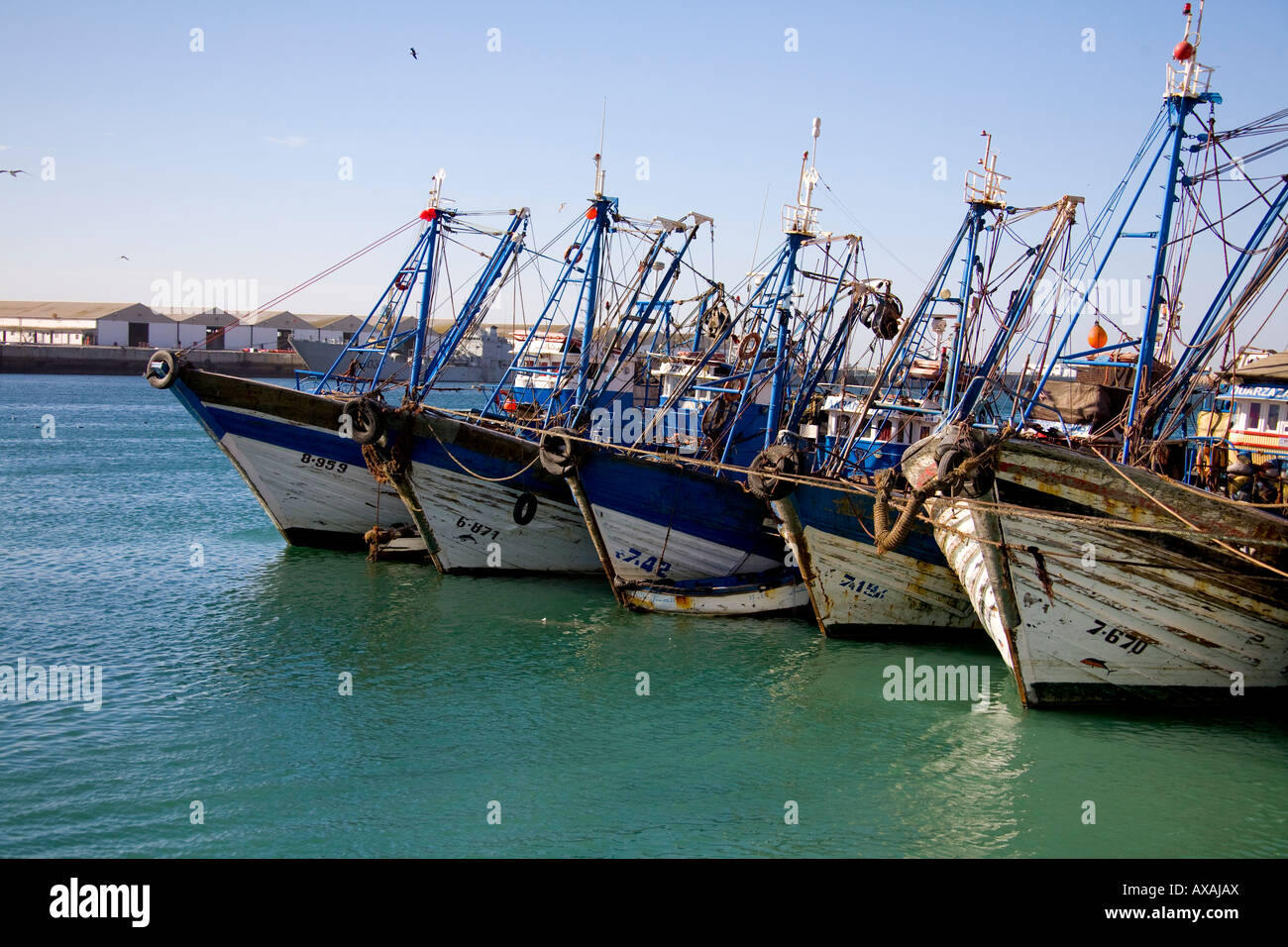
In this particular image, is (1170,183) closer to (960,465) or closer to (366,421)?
(960,465)

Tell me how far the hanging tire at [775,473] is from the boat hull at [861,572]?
0.76 feet

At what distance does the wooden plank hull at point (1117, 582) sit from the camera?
512 inches

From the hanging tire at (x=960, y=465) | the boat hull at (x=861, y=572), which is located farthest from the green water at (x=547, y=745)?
the hanging tire at (x=960, y=465)

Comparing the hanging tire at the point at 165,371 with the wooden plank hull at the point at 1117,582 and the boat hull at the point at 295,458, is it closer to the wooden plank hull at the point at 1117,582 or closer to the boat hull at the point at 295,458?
the boat hull at the point at 295,458

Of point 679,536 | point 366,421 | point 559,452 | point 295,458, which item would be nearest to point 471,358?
point 295,458

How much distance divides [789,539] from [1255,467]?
7.57 m

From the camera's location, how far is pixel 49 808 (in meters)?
11.4

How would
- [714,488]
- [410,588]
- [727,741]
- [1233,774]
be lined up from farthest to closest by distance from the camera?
[410,588] < [714,488] < [727,741] < [1233,774]

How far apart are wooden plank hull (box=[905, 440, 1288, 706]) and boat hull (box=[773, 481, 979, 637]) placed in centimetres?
302

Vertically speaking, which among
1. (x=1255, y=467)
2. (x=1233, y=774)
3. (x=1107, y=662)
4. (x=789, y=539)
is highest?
(x=1255, y=467)

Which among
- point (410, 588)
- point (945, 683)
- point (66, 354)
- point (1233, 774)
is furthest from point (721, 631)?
point (66, 354)

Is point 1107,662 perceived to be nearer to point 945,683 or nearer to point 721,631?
point 945,683

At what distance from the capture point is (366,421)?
67.6 ft

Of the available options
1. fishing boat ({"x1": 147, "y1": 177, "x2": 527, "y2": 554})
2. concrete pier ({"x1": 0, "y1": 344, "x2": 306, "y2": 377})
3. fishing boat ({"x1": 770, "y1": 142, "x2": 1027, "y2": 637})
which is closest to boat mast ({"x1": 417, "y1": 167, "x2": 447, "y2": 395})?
fishing boat ({"x1": 147, "y1": 177, "x2": 527, "y2": 554})
